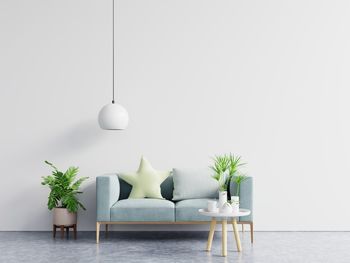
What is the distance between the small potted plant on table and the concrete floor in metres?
0.21

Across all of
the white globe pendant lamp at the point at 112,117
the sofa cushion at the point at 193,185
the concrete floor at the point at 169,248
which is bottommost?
the concrete floor at the point at 169,248

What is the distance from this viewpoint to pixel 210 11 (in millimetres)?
6426

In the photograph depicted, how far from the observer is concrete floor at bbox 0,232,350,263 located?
4.74m

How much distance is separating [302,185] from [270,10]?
7.03 ft

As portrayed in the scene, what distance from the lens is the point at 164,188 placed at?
612cm

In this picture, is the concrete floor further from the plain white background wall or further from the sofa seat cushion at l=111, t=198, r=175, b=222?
the plain white background wall

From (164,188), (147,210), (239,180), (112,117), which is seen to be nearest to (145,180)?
(164,188)

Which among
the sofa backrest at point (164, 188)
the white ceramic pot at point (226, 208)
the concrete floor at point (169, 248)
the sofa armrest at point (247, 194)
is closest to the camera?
the concrete floor at point (169, 248)

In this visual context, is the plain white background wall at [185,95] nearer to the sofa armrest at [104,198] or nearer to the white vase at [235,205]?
the sofa armrest at [104,198]

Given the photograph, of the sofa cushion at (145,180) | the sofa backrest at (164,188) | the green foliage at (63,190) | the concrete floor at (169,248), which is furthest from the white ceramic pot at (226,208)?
the green foliage at (63,190)

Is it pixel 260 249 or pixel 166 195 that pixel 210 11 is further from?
pixel 260 249

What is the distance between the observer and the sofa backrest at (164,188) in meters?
6.07

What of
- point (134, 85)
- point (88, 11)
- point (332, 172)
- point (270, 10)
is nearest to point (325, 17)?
point (270, 10)

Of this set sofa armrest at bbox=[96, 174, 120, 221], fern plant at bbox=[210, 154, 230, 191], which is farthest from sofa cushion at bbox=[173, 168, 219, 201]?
sofa armrest at bbox=[96, 174, 120, 221]
